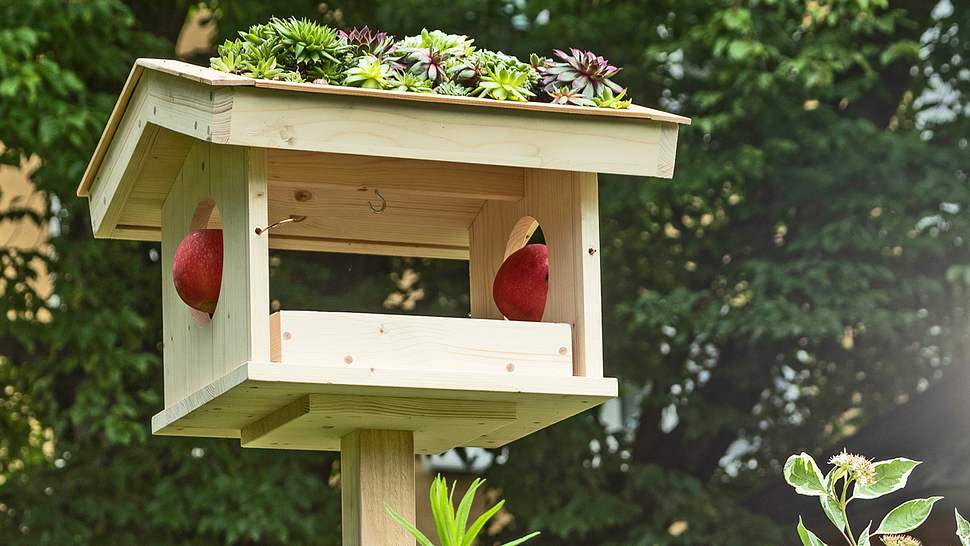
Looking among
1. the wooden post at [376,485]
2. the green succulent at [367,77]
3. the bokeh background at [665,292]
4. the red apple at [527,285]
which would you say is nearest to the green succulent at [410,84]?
the green succulent at [367,77]

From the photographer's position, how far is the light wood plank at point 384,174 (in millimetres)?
2510

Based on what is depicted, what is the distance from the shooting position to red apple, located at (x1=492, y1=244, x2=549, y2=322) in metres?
2.63

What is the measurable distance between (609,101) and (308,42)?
50cm

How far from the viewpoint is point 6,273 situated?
20.4ft

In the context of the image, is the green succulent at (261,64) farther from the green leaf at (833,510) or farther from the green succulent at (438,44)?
the green leaf at (833,510)

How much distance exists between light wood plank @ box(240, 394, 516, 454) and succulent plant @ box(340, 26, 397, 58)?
56cm

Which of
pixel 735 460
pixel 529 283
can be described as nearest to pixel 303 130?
pixel 529 283

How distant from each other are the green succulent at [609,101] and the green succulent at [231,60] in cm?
57

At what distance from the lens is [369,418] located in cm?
237

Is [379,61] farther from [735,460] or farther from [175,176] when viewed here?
[735,460]

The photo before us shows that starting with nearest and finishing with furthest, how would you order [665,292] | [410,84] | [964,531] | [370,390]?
[964,531], [370,390], [410,84], [665,292]

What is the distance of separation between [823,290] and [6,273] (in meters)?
3.34

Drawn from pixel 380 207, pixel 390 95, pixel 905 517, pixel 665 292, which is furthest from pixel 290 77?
pixel 665 292

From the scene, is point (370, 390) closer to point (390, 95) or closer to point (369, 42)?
point (390, 95)
